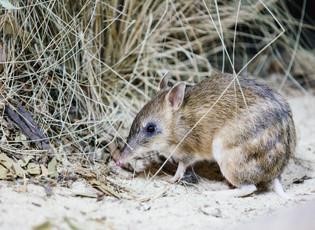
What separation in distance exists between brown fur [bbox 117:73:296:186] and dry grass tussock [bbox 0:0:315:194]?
0.30 m

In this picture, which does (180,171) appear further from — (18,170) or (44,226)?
(44,226)

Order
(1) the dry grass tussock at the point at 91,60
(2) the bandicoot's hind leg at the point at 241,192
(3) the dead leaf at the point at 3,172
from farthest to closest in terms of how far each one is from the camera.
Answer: (1) the dry grass tussock at the point at 91,60, (2) the bandicoot's hind leg at the point at 241,192, (3) the dead leaf at the point at 3,172

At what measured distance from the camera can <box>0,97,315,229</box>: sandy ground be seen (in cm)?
386

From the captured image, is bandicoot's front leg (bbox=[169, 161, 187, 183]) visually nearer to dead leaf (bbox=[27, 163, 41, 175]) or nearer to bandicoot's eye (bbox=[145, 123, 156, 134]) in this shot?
bandicoot's eye (bbox=[145, 123, 156, 134])

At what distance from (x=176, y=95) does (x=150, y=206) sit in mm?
953

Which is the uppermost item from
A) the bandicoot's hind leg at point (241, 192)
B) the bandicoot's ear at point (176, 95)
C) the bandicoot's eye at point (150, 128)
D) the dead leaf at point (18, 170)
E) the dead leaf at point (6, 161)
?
the bandicoot's ear at point (176, 95)

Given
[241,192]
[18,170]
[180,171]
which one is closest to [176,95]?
[180,171]

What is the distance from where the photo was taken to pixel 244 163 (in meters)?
4.67

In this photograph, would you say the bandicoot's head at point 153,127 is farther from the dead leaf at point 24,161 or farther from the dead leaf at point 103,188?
the dead leaf at point 24,161

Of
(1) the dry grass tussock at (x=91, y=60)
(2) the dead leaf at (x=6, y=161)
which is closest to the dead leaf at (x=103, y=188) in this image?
(1) the dry grass tussock at (x=91, y=60)

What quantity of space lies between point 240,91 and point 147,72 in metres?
1.50

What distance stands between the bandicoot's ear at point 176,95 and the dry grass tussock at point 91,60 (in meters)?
0.48

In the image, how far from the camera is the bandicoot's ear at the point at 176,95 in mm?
4844

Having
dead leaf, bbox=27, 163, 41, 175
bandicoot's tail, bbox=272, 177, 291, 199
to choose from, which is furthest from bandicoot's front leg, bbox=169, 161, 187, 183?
dead leaf, bbox=27, 163, 41, 175
